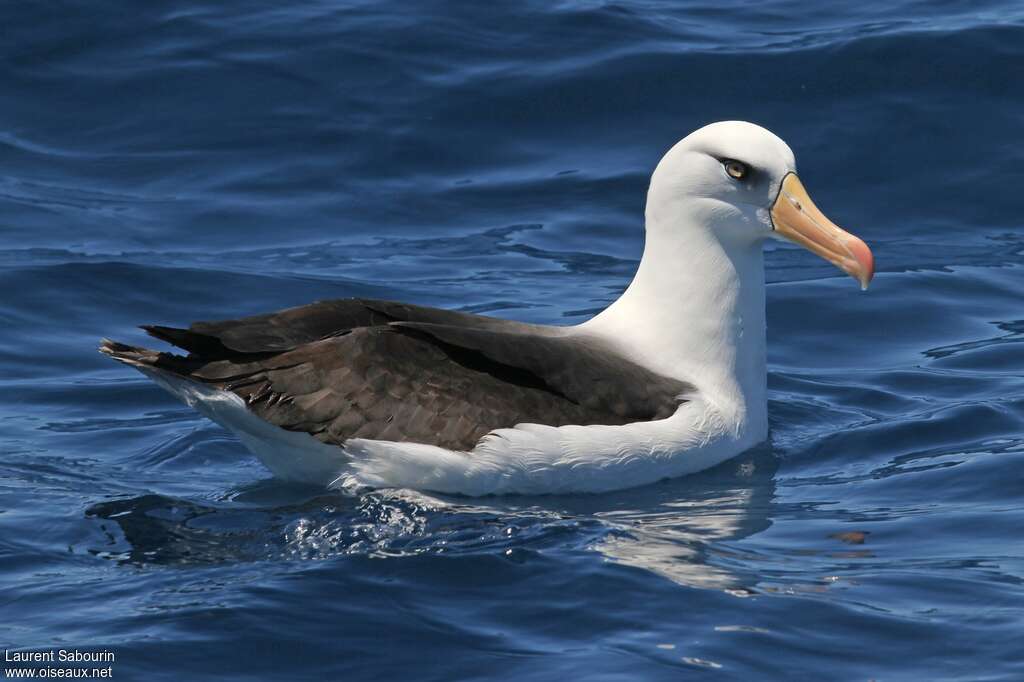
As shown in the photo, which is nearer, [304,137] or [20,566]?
[20,566]

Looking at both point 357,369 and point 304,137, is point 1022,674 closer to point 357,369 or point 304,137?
point 357,369

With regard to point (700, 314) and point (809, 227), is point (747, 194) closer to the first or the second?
point (809, 227)

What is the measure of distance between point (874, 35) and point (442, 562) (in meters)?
8.97

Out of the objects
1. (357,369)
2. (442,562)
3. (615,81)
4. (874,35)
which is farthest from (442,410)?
(874,35)

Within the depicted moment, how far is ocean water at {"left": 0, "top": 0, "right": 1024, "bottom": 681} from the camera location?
6.84 m

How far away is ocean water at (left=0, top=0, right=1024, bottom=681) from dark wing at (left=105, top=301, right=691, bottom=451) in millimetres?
380

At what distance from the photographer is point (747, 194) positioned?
9164 mm

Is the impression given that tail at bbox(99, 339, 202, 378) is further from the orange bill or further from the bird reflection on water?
the orange bill

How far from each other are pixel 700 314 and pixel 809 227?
0.71 metres

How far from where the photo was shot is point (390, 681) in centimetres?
643

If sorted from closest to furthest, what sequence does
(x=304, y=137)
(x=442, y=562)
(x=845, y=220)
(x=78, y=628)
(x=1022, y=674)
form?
1. (x=1022, y=674)
2. (x=78, y=628)
3. (x=442, y=562)
4. (x=845, y=220)
5. (x=304, y=137)

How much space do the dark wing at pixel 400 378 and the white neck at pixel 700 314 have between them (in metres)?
0.62

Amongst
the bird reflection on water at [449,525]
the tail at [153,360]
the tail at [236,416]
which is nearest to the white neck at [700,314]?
the bird reflection on water at [449,525]

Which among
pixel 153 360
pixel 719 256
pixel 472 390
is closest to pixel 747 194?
pixel 719 256
